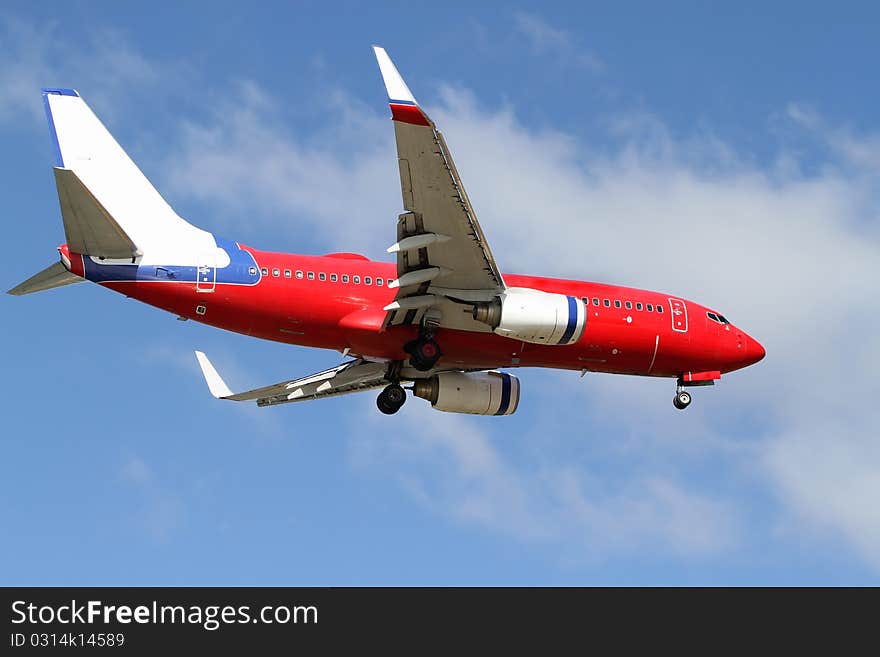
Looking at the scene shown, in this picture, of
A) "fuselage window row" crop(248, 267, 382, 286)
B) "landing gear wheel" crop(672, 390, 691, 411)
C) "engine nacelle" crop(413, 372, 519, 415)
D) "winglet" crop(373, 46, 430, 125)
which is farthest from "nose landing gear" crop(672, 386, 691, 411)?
"winglet" crop(373, 46, 430, 125)

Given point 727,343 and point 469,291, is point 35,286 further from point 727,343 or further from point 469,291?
point 727,343

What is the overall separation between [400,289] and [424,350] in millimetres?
2107

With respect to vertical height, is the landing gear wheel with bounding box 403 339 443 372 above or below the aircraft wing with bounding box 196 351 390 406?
below

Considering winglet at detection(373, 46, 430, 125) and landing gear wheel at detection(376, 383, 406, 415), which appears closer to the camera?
winglet at detection(373, 46, 430, 125)

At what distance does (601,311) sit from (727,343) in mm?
4882

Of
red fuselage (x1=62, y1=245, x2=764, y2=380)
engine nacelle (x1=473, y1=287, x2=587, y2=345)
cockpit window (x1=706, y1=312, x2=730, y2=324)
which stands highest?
cockpit window (x1=706, y1=312, x2=730, y2=324)

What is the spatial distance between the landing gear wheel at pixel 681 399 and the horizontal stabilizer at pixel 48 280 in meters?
18.4

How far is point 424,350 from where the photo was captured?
40969 millimetres

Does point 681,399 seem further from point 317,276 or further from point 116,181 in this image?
point 116,181

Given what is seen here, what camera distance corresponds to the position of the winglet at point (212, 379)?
45562 millimetres

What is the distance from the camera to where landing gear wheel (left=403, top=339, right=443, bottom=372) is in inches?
1614

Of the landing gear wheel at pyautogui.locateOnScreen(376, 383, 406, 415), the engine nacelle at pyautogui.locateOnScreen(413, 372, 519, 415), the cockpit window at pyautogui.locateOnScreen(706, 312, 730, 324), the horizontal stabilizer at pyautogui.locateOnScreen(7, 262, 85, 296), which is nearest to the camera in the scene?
the horizontal stabilizer at pyautogui.locateOnScreen(7, 262, 85, 296)

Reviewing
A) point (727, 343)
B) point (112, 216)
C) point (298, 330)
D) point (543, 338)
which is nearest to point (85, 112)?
point (112, 216)

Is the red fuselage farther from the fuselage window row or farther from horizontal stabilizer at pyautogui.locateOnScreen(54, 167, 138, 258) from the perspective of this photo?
horizontal stabilizer at pyautogui.locateOnScreen(54, 167, 138, 258)
